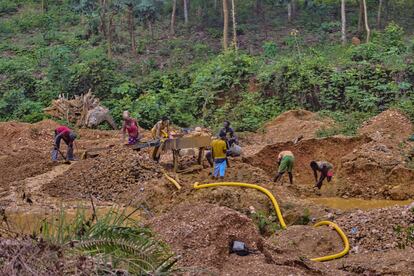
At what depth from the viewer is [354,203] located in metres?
14.8

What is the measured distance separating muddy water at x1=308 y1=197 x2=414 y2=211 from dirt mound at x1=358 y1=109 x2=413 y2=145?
367cm

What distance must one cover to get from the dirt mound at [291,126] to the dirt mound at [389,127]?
1480 millimetres

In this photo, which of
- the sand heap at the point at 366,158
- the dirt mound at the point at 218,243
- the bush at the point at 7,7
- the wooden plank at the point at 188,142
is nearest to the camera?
the dirt mound at the point at 218,243

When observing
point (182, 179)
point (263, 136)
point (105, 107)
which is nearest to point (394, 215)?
point (182, 179)

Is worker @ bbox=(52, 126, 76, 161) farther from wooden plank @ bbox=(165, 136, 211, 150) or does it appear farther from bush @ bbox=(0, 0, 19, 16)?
bush @ bbox=(0, 0, 19, 16)

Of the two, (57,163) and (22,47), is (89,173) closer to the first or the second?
(57,163)

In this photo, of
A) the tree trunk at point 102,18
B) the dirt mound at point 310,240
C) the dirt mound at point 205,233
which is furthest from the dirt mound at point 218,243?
the tree trunk at point 102,18

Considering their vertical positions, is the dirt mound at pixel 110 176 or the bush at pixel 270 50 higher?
the bush at pixel 270 50

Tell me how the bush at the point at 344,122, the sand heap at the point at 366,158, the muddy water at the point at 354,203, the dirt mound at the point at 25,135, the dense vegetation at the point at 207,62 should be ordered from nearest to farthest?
1. the muddy water at the point at 354,203
2. the sand heap at the point at 366,158
3. the bush at the point at 344,122
4. the dirt mound at the point at 25,135
5. the dense vegetation at the point at 207,62

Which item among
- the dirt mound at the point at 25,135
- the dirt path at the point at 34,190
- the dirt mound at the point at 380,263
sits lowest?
the dirt mound at the point at 25,135

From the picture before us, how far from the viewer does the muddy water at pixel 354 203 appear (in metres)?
14.3

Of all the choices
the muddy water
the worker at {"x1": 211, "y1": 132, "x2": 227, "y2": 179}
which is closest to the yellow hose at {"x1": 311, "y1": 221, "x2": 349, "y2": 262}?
the muddy water

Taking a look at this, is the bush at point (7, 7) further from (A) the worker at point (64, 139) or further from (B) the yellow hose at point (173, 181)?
(B) the yellow hose at point (173, 181)

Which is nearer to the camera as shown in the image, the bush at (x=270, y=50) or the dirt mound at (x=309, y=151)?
the dirt mound at (x=309, y=151)
